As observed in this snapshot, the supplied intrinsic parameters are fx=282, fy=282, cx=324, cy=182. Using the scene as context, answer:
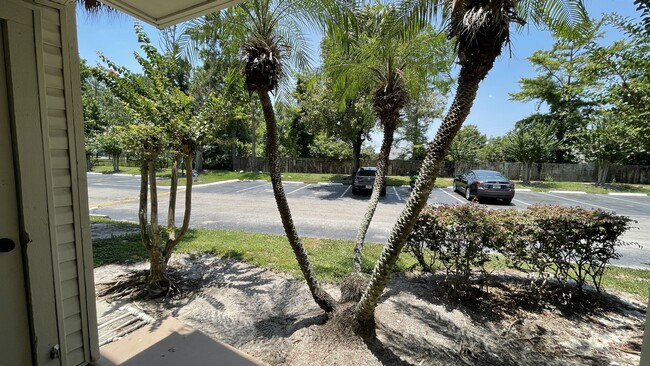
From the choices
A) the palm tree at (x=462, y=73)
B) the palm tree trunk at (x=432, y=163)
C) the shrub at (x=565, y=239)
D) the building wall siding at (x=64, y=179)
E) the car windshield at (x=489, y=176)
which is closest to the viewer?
the building wall siding at (x=64, y=179)

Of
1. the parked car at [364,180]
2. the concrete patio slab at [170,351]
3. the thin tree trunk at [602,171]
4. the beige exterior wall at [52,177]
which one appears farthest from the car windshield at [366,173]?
the thin tree trunk at [602,171]

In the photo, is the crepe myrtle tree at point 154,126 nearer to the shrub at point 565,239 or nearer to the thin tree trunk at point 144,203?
the thin tree trunk at point 144,203

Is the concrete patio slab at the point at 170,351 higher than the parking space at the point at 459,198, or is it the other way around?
the concrete patio slab at the point at 170,351

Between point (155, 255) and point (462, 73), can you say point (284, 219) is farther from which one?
point (462, 73)

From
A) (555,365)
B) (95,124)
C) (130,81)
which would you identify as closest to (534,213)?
(555,365)

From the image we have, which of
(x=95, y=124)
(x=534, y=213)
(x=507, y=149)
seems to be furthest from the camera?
(x=95, y=124)

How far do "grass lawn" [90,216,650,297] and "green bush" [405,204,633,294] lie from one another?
1387 mm

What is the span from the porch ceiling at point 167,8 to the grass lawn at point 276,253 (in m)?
3.91

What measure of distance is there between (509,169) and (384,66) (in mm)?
23793

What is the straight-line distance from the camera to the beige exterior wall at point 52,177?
178 centimetres

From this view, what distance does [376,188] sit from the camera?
457 cm

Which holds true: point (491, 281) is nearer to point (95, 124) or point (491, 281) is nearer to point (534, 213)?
point (534, 213)

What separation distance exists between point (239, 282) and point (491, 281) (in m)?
4.13

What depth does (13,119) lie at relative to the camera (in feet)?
5.68
